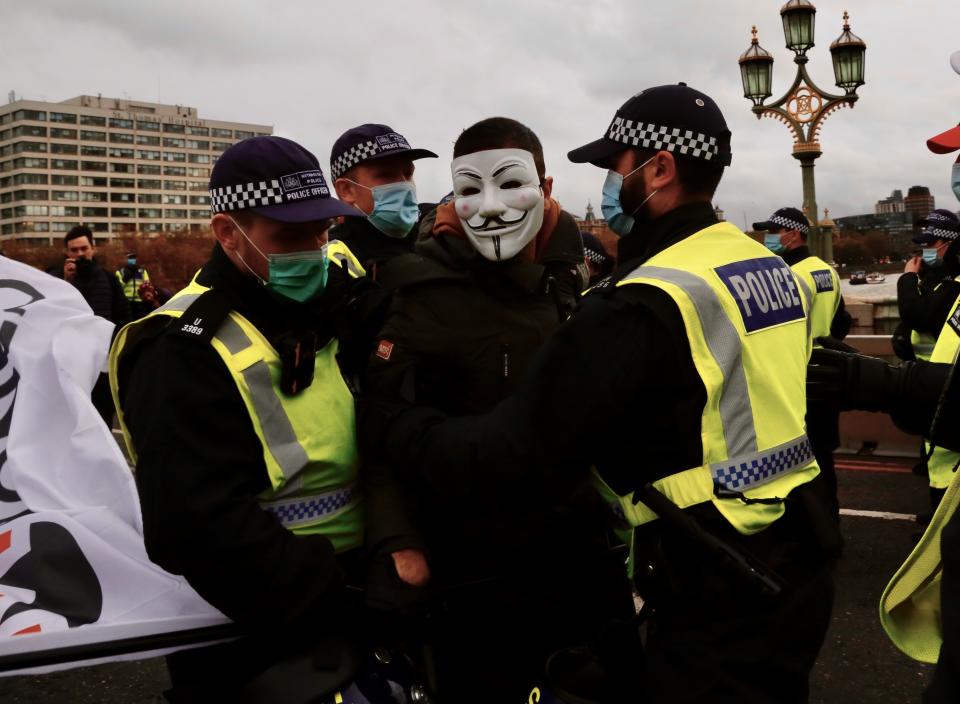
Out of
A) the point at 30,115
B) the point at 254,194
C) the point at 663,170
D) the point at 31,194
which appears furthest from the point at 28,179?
the point at 663,170

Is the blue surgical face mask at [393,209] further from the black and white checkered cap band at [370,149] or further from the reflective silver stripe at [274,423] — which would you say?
the reflective silver stripe at [274,423]

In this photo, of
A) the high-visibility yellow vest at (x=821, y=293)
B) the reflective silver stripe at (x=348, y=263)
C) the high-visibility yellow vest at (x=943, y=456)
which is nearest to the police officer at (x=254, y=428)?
the reflective silver stripe at (x=348, y=263)

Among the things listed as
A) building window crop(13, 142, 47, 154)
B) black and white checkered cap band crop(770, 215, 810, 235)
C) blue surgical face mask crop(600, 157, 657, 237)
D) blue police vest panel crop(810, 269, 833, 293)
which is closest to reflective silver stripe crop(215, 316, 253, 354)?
blue surgical face mask crop(600, 157, 657, 237)

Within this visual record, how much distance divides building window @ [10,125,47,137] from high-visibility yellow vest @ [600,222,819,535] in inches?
6526

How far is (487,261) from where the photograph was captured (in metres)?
2.53

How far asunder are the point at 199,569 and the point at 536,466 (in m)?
0.80

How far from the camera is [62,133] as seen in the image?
14912cm

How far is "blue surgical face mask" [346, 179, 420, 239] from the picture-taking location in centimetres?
401

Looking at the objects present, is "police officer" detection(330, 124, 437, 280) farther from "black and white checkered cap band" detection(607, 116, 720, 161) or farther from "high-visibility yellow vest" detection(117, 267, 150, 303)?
"high-visibility yellow vest" detection(117, 267, 150, 303)

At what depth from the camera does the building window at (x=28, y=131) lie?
5704 inches

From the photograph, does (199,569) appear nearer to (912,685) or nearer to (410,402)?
(410,402)

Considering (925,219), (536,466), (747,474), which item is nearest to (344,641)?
(536,466)

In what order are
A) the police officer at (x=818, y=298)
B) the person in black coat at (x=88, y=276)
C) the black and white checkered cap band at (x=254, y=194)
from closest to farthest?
the black and white checkered cap band at (x=254, y=194) < the police officer at (x=818, y=298) < the person in black coat at (x=88, y=276)

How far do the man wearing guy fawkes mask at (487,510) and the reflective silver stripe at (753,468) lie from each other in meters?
0.42
